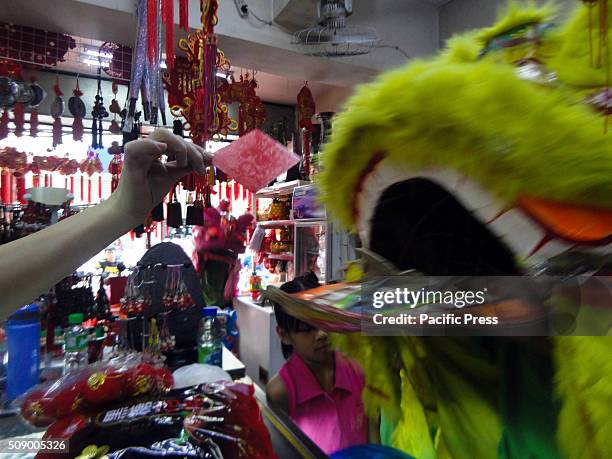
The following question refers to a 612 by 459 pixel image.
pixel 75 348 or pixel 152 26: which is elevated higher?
pixel 152 26

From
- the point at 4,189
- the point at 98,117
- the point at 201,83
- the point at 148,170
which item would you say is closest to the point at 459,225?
the point at 148,170

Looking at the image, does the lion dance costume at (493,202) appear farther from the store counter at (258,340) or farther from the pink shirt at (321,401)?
the store counter at (258,340)

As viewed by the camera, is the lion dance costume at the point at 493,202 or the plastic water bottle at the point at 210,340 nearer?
the lion dance costume at the point at 493,202

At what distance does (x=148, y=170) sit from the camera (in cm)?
58

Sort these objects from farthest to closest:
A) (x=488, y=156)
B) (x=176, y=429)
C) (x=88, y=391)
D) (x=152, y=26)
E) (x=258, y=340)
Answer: (x=258, y=340), (x=152, y=26), (x=88, y=391), (x=176, y=429), (x=488, y=156)

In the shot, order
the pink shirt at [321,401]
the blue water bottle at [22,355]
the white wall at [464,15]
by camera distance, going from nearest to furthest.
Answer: the pink shirt at [321,401], the blue water bottle at [22,355], the white wall at [464,15]

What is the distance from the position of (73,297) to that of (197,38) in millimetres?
1077

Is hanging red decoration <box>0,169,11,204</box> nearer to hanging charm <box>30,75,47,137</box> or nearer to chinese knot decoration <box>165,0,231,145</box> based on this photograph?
hanging charm <box>30,75,47,137</box>

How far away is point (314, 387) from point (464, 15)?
2.27 meters

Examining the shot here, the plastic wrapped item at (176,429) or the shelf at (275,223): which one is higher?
the shelf at (275,223)

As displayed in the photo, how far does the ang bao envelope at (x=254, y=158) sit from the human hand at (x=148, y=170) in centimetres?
6

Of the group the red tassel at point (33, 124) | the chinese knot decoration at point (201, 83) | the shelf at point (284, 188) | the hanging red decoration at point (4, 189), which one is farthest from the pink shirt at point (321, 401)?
the hanging red decoration at point (4, 189)

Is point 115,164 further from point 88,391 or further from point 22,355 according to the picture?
point 88,391

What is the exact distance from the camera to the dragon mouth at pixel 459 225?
0.23m
